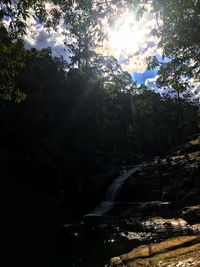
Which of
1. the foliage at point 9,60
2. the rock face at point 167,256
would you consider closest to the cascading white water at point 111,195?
the rock face at point 167,256

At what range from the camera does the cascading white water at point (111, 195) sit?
113ft

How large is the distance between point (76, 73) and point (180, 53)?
37.9m

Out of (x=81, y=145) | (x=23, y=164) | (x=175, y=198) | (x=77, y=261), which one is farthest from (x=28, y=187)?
(x=77, y=261)

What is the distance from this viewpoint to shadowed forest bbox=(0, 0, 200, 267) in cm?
1188

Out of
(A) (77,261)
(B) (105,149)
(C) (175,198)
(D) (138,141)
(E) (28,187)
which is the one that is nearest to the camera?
(A) (77,261)

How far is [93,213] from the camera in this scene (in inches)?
1309

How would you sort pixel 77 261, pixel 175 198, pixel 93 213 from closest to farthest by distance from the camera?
pixel 77 261 < pixel 175 198 < pixel 93 213

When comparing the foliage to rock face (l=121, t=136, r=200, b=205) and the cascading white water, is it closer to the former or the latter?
rock face (l=121, t=136, r=200, b=205)

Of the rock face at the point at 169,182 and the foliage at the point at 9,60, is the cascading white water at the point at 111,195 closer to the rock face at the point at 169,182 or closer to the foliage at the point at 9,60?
the rock face at the point at 169,182

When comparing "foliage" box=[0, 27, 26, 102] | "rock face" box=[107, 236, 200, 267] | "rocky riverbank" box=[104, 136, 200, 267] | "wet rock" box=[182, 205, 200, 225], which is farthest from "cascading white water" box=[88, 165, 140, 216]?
"foliage" box=[0, 27, 26, 102]

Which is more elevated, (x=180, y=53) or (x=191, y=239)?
(x=180, y=53)

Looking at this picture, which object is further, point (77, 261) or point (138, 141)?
point (138, 141)

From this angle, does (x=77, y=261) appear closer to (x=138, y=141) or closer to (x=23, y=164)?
(x=23, y=164)

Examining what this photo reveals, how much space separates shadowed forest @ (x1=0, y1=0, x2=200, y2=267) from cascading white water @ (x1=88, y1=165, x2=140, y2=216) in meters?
0.80
